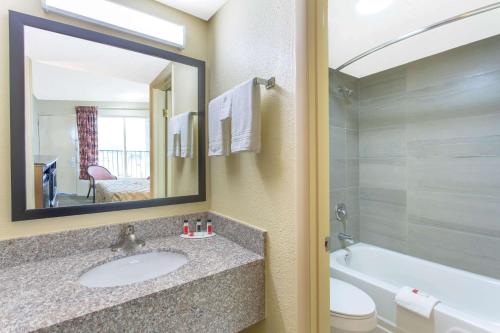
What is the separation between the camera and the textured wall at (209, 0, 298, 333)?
3.31 ft

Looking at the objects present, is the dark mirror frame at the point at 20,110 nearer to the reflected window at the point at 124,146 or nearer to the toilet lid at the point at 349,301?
the reflected window at the point at 124,146

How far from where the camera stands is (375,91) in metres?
2.28

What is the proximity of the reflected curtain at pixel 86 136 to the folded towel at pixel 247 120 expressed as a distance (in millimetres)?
762

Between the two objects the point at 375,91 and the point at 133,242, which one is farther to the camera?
the point at 375,91

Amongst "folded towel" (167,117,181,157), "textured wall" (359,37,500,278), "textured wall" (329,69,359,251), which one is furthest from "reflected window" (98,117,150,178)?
"textured wall" (359,37,500,278)

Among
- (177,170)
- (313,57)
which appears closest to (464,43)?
(313,57)

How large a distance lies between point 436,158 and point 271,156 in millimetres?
1654

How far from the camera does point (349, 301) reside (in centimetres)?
147

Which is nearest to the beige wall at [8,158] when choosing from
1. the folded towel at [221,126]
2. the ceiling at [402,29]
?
the folded towel at [221,126]

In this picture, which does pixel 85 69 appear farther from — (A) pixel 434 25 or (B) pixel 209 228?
(A) pixel 434 25

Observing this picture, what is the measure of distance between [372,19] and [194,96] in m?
1.25

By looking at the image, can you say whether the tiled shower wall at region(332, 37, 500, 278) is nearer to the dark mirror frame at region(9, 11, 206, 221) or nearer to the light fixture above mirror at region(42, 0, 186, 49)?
the light fixture above mirror at region(42, 0, 186, 49)

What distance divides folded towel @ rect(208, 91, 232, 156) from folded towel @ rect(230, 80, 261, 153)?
9cm

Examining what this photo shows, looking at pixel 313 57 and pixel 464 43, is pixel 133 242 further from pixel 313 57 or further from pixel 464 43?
pixel 464 43
